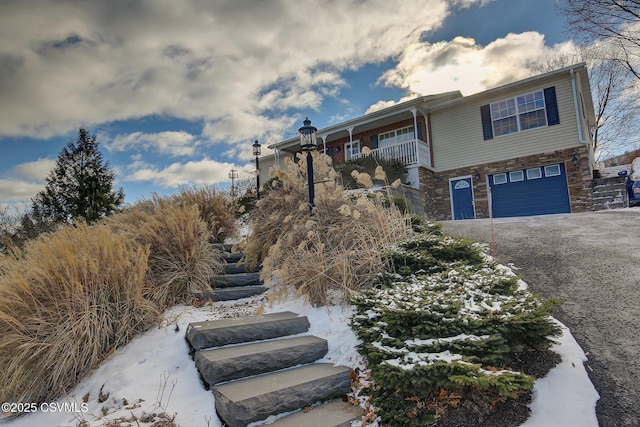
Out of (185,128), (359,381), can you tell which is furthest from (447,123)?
(359,381)

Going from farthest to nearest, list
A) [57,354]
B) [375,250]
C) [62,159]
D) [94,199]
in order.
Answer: [62,159] → [94,199] → [375,250] → [57,354]

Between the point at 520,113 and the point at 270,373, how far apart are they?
12.4 m

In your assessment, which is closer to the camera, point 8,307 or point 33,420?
point 33,420

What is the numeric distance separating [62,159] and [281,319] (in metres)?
18.1

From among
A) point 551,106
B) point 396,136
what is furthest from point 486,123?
point 396,136

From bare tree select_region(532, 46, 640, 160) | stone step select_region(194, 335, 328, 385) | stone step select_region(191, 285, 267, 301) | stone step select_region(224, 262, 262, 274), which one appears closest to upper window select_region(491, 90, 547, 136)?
bare tree select_region(532, 46, 640, 160)

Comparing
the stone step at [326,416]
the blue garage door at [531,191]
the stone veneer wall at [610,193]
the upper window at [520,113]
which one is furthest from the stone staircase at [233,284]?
the upper window at [520,113]

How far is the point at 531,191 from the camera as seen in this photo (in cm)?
1109

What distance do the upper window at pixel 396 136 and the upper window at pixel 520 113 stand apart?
2.77 meters

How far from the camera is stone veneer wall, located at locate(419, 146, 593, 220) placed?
33.2 feet

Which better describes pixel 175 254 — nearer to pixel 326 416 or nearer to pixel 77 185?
pixel 326 416

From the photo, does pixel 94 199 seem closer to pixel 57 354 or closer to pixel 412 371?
pixel 57 354

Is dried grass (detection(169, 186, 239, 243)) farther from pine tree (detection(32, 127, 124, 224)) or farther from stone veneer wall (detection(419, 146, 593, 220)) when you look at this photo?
pine tree (detection(32, 127, 124, 224))

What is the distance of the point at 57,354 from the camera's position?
7.92ft
